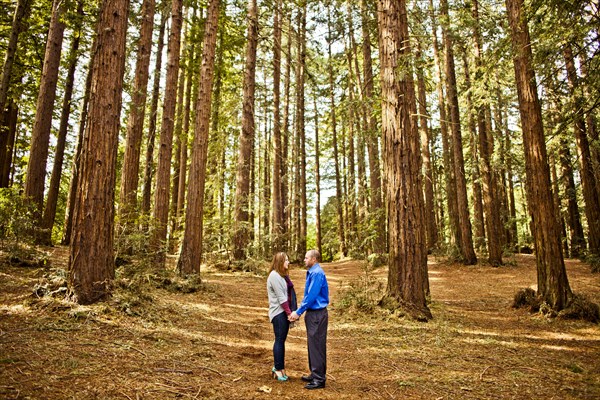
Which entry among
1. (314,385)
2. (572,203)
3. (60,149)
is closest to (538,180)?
(314,385)

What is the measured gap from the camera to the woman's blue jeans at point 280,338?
15.6 ft

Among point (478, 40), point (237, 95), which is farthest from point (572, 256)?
point (237, 95)

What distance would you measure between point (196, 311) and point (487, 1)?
18983 mm

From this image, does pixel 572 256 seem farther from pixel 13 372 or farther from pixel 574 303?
pixel 13 372

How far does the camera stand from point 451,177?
839 inches

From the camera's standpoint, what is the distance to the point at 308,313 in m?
4.72

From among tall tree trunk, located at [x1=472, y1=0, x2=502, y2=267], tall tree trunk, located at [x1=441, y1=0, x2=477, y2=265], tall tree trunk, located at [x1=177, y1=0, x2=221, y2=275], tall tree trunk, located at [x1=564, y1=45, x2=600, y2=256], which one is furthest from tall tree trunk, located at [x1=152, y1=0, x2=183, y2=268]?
tall tree trunk, located at [x1=564, y1=45, x2=600, y2=256]

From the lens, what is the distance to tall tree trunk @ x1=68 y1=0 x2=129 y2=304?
6.08m

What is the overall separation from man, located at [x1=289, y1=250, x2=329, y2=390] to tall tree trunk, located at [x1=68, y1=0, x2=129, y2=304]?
371 centimetres

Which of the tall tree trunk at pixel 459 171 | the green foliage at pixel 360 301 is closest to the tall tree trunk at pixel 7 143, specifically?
the green foliage at pixel 360 301

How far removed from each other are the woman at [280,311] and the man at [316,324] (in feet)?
0.57

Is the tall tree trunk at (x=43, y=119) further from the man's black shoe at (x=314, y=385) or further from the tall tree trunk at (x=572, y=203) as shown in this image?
the tall tree trunk at (x=572, y=203)

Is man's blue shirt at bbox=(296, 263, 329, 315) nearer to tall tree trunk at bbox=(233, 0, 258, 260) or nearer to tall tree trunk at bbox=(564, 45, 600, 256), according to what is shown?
tall tree trunk at bbox=(233, 0, 258, 260)

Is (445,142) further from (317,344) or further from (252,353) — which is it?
(317,344)
